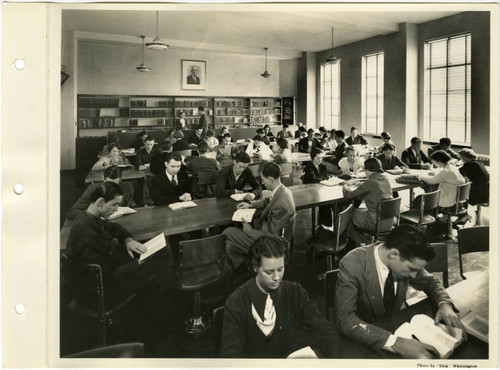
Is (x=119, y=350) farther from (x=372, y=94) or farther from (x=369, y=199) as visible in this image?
(x=372, y=94)

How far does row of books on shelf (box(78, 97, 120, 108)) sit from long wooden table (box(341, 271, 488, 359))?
8.51 meters

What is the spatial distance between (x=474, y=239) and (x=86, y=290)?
230cm

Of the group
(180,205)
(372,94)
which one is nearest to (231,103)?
(372,94)

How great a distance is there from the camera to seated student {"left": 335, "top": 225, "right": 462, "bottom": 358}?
1611 millimetres

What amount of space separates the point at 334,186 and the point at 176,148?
12.2ft

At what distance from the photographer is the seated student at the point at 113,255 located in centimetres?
204

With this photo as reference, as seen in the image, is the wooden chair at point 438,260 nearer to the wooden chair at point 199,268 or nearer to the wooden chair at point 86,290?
the wooden chair at point 199,268

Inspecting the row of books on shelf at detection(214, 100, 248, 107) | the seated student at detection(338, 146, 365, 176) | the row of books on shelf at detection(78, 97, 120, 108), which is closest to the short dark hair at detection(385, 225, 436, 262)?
the seated student at detection(338, 146, 365, 176)

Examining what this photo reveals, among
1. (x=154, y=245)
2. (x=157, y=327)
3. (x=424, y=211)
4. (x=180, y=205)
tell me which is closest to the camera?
(x=157, y=327)

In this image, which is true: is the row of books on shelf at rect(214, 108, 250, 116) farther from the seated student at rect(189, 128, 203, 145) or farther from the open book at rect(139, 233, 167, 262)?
the open book at rect(139, 233, 167, 262)

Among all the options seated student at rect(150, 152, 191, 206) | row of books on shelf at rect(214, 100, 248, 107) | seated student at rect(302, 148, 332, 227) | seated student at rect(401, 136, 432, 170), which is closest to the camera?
seated student at rect(150, 152, 191, 206)

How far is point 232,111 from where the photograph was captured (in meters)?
11.2

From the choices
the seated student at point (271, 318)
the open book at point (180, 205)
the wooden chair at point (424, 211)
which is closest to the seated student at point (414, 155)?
the wooden chair at point (424, 211)

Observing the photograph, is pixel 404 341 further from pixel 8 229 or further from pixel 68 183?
pixel 8 229
